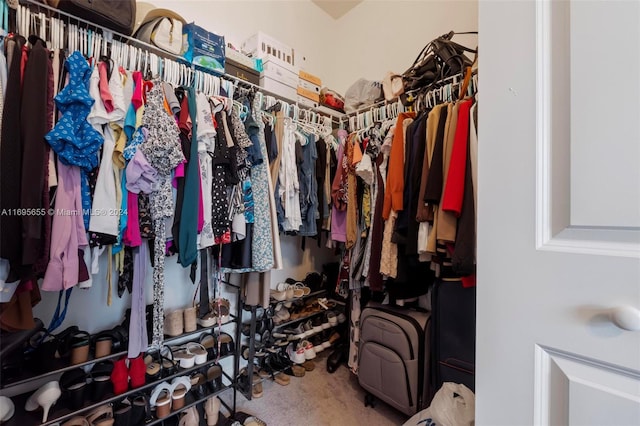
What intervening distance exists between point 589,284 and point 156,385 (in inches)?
63.2

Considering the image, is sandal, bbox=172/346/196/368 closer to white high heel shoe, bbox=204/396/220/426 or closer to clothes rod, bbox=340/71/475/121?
white high heel shoe, bbox=204/396/220/426

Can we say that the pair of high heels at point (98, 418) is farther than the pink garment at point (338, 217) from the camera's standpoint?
No

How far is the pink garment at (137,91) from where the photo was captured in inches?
38.6

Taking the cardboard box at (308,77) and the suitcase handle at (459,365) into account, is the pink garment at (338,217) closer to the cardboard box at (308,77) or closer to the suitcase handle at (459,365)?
the cardboard box at (308,77)

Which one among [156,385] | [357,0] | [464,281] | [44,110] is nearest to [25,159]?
[44,110]

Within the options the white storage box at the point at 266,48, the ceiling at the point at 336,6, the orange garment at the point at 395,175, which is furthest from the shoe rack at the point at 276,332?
the ceiling at the point at 336,6

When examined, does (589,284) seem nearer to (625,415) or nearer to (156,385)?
(625,415)

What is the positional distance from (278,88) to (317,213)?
84 centimetres

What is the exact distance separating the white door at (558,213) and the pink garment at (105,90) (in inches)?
44.9

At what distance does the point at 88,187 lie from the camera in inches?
35.5

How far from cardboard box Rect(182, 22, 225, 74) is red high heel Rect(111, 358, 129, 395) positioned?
142 centimetres

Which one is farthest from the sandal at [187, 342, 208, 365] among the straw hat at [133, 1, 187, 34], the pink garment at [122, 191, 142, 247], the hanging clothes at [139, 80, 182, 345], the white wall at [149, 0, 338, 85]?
the white wall at [149, 0, 338, 85]

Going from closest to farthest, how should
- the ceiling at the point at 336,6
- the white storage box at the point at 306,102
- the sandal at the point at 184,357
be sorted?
1. the sandal at the point at 184,357
2. the white storage box at the point at 306,102
3. the ceiling at the point at 336,6

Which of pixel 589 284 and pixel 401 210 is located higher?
pixel 401 210
